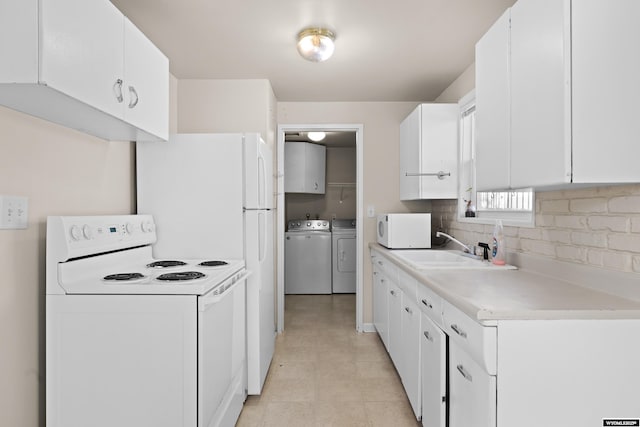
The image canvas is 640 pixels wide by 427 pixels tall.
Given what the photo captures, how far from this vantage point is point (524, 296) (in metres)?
1.40

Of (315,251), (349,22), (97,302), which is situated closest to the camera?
(97,302)

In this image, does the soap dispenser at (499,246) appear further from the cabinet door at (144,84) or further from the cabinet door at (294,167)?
the cabinet door at (294,167)

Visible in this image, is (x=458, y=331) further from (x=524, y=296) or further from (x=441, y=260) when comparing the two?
(x=441, y=260)

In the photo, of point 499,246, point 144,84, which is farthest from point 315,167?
point 144,84

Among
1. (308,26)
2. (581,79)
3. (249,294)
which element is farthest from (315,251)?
(581,79)

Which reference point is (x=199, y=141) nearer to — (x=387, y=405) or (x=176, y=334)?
(x=176, y=334)

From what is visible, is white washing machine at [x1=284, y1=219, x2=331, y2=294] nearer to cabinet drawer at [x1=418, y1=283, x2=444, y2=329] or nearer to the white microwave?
the white microwave

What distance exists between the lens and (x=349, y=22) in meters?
2.21

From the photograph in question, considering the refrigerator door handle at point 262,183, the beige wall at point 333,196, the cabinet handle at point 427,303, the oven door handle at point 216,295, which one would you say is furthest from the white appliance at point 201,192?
the beige wall at point 333,196

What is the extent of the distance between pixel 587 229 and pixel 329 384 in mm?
1913

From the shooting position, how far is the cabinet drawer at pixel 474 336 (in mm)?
1199

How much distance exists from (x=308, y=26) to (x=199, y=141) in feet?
3.24

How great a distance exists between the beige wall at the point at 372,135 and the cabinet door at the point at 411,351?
143 cm

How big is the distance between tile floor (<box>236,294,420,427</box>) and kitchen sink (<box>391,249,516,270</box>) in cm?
91
